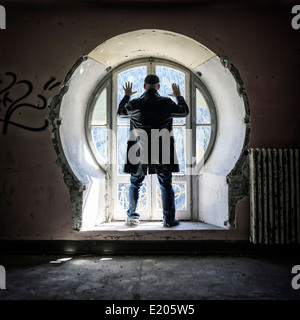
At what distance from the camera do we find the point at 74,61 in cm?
289

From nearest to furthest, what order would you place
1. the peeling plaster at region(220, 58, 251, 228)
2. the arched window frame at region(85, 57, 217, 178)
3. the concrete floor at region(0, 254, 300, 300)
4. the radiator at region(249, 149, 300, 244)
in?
1. the concrete floor at region(0, 254, 300, 300)
2. the radiator at region(249, 149, 300, 244)
3. the peeling plaster at region(220, 58, 251, 228)
4. the arched window frame at region(85, 57, 217, 178)

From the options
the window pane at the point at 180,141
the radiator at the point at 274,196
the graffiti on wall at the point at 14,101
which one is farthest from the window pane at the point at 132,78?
the radiator at the point at 274,196

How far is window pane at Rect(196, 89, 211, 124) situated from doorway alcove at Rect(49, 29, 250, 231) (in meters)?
0.06

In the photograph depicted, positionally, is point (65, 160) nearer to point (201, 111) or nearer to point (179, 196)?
point (179, 196)

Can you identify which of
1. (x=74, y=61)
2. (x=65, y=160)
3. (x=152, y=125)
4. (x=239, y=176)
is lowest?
(x=239, y=176)

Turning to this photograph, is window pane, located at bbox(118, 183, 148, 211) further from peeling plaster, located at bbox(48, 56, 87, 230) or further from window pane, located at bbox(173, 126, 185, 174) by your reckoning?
peeling plaster, located at bbox(48, 56, 87, 230)

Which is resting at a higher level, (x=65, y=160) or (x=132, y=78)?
(x=132, y=78)

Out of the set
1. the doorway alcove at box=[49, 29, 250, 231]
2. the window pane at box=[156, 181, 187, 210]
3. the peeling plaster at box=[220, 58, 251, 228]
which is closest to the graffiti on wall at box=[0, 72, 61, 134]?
the doorway alcove at box=[49, 29, 250, 231]

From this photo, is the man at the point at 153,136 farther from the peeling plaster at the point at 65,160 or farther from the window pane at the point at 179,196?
the peeling plaster at the point at 65,160

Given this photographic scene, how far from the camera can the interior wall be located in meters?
2.87

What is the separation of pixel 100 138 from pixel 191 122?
1.19 m

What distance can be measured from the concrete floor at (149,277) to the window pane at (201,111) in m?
1.67

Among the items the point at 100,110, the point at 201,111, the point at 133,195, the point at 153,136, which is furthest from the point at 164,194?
the point at 100,110

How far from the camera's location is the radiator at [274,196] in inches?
109
